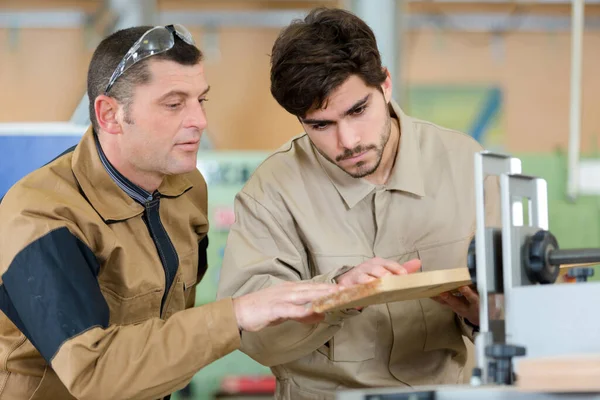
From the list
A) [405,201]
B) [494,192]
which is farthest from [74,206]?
[494,192]

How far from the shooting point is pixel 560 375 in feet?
3.30

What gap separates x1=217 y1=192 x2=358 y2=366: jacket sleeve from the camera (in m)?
1.72

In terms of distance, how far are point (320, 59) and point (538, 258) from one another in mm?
675

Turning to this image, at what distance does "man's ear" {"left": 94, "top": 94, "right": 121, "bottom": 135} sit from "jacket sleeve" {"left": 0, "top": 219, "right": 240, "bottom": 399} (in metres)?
0.31

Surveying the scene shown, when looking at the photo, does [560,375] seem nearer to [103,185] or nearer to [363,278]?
[363,278]

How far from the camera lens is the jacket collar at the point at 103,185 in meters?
1.76

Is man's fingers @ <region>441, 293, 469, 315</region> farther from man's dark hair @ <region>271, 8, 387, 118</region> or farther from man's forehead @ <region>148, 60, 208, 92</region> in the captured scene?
man's forehead @ <region>148, 60, 208, 92</region>

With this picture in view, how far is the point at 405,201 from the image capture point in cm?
187

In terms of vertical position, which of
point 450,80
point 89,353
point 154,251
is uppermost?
point 450,80

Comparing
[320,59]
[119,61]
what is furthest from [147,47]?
[320,59]

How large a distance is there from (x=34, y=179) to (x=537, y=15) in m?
3.77

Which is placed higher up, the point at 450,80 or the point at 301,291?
the point at 450,80

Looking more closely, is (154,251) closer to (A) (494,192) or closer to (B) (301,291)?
(B) (301,291)

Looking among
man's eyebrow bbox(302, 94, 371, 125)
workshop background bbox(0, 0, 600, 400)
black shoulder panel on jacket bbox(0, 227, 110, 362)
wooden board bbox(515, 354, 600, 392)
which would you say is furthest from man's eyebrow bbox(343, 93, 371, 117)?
workshop background bbox(0, 0, 600, 400)
